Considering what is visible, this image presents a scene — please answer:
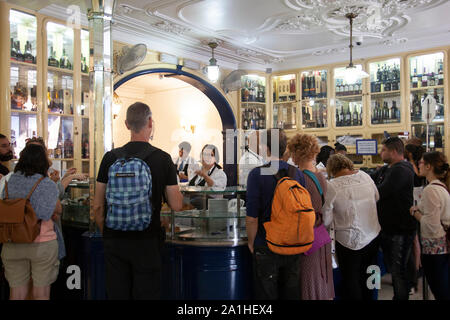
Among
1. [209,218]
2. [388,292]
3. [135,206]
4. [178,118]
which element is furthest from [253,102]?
[135,206]

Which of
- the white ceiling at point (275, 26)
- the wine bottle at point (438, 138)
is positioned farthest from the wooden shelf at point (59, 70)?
the wine bottle at point (438, 138)

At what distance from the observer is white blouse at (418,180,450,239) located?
296 centimetres

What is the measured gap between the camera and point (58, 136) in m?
5.21

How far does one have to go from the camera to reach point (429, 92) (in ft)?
22.7

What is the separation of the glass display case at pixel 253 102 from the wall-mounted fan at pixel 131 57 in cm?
303

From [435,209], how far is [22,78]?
4665mm

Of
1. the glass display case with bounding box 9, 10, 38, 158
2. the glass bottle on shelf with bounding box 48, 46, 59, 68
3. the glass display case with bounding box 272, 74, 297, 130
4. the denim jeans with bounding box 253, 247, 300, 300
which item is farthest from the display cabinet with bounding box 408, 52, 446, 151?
the glass display case with bounding box 9, 10, 38, 158

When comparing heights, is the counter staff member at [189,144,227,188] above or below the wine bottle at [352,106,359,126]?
below

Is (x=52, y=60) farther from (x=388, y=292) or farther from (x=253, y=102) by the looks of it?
(x=388, y=292)

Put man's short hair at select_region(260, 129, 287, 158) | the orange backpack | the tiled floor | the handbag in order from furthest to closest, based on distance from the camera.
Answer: the tiled floor < the handbag < man's short hair at select_region(260, 129, 287, 158) < the orange backpack

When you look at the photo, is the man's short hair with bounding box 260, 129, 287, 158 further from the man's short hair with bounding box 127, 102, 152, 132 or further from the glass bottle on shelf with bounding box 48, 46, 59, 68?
the glass bottle on shelf with bounding box 48, 46, 59, 68

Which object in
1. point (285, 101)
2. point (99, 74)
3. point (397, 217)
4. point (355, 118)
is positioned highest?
point (285, 101)

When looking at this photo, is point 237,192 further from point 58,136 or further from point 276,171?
point 58,136

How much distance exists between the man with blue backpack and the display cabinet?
5809 millimetres
